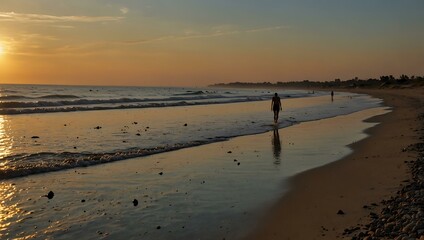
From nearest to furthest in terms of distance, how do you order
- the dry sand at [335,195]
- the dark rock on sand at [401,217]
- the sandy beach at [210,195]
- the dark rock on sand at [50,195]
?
the dark rock on sand at [401,217]
the dry sand at [335,195]
the sandy beach at [210,195]
the dark rock on sand at [50,195]

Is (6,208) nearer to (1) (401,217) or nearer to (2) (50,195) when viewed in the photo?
(2) (50,195)

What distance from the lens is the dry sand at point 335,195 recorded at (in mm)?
6785

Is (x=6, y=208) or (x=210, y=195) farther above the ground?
(x=6, y=208)

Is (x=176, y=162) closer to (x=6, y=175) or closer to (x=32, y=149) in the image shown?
(x=6, y=175)

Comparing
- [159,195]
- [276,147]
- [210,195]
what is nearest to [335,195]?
[210,195]

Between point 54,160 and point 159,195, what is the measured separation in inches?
232

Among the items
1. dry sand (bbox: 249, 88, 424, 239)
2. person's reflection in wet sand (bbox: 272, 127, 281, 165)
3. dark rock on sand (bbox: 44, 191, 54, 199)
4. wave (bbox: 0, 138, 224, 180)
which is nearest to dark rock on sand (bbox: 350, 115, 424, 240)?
dry sand (bbox: 249, 88, 424, 239)

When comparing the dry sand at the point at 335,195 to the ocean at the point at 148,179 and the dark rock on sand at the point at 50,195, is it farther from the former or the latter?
the dark rock on sand at the point at 50,195

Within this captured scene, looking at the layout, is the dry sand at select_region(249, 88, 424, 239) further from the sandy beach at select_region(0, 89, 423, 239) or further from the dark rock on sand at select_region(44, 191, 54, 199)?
the dark rock on sand at select_region(44, 191, 54, 199)

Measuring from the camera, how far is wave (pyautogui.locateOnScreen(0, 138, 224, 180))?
457 inches

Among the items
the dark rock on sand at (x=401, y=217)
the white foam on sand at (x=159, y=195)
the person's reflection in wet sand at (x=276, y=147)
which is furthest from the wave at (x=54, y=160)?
the dark rock on sand at (x=401, y=217)

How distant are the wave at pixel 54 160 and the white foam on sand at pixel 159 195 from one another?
0.52 metres

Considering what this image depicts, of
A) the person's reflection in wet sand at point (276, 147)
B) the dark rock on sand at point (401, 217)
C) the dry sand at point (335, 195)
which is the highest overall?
the dark rock on sand at point (401, 217)

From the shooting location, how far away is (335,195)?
8836 mm
